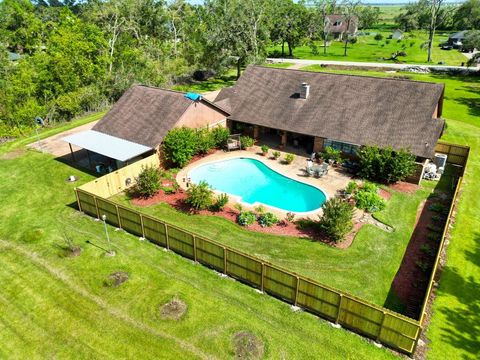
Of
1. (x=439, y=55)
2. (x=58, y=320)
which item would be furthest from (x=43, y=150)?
(x=439, y=55)

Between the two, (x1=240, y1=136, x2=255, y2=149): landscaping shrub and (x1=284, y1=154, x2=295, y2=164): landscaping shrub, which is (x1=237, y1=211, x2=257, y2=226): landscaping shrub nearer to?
(x1=284, y1=154, x2=295, y2=164): landscaping shrub

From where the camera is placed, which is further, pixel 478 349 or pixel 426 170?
pixel 426 170

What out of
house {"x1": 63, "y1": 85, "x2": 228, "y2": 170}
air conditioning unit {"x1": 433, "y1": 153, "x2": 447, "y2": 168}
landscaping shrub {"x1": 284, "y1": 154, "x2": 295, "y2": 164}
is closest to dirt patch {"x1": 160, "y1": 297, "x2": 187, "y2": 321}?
house {"x1": 63, "y1": 85, "x2": 228, "y2": 170}

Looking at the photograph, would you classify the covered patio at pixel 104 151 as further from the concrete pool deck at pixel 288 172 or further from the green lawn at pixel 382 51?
the green lawn at pixel 382 51

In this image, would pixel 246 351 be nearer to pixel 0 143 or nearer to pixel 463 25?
pixel 0 143

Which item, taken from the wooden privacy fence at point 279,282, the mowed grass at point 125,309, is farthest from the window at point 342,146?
the mowed grass at point 125,309

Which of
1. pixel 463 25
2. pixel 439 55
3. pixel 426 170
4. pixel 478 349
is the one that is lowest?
pixel 478 349
